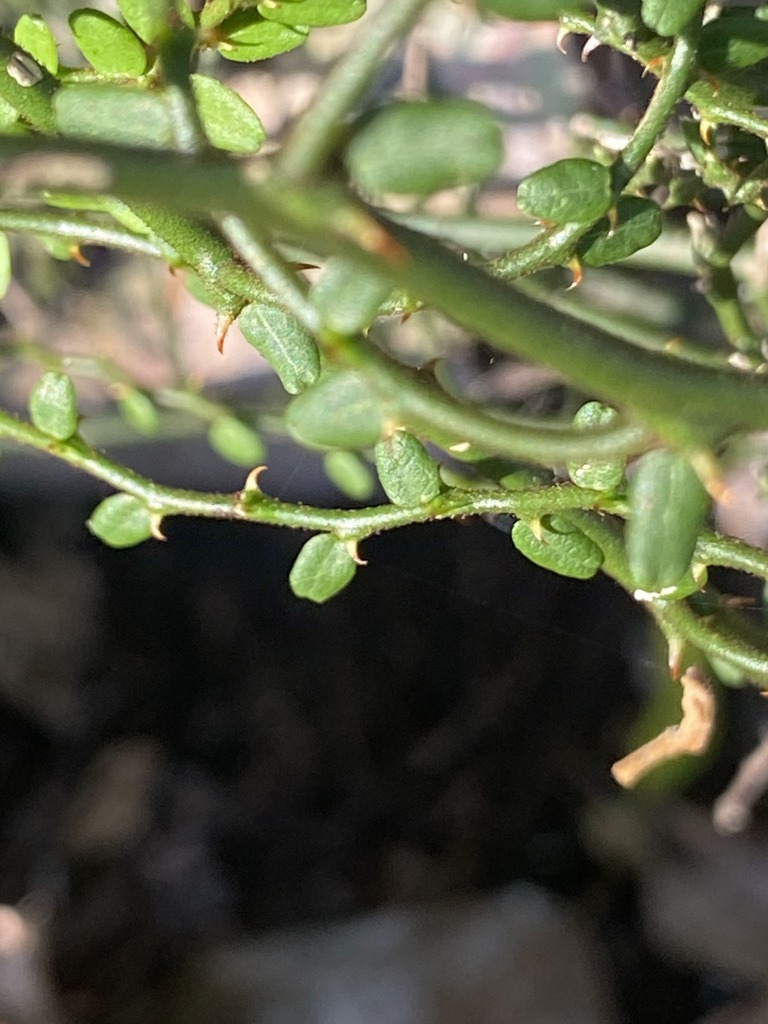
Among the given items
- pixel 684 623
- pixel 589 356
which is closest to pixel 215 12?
pixel 589 356

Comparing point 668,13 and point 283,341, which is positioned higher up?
point 668,13

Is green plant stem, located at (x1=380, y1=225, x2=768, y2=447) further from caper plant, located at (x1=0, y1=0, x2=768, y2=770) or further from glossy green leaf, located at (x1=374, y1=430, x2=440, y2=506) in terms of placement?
glossy green leaf, located at (x1=374, y1=430, x2=440, y2=506)

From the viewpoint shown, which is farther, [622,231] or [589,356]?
[622,231]

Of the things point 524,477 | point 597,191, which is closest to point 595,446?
point 597,191

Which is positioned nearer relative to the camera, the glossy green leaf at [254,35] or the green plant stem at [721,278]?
the glossy green leaf at [254,35]

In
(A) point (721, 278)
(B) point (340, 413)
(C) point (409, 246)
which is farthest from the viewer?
(A) point (721, 278)

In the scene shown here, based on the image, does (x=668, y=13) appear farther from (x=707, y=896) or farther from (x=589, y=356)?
(x=707, y=896)

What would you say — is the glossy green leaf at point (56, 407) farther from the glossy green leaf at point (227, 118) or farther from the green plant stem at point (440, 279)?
the green plant stem at point (440, 279)

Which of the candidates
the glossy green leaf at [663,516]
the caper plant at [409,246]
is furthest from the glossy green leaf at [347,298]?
the glossy green leaf at [663,516]

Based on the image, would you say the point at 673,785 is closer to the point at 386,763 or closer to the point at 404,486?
the point at 386,763
